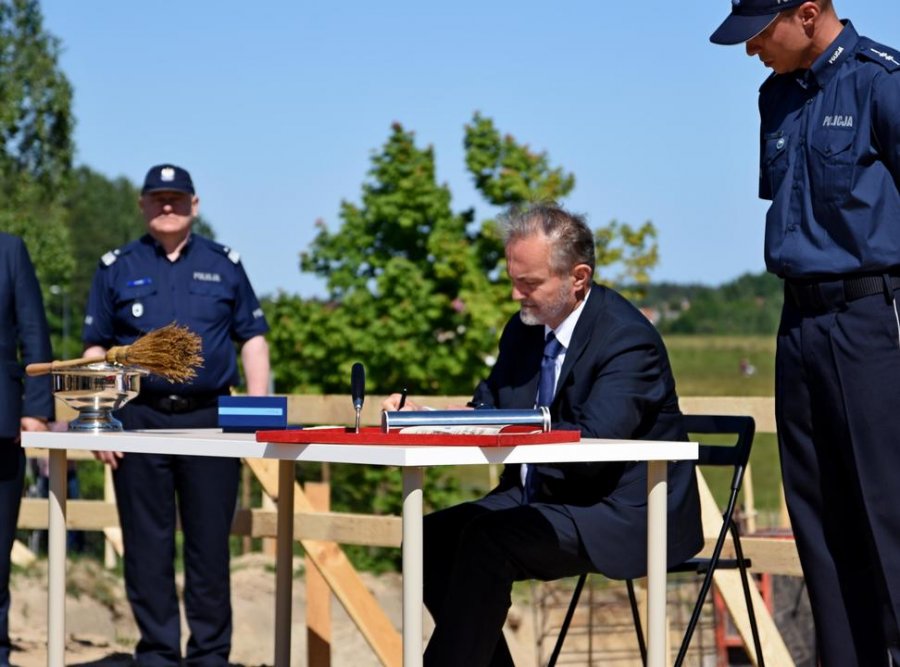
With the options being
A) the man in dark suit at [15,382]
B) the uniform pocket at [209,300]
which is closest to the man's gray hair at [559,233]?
the uniform pocket at [209,300]

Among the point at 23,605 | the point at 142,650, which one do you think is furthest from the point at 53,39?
the point at 142,650

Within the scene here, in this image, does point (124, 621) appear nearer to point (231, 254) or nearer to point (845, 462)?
point (231, 254)

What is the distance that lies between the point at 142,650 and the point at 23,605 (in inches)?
111

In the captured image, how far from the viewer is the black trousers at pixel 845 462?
3564mm

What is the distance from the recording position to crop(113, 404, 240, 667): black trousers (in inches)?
223

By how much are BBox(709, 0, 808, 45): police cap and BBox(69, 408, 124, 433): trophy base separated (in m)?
1.95

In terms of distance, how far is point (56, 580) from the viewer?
4.26 meters

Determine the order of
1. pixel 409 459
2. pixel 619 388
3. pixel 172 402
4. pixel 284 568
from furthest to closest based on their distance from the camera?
1. pixel 172 402
2. pixel 284 568
3. pixel 619 388
4. pixel 409 459

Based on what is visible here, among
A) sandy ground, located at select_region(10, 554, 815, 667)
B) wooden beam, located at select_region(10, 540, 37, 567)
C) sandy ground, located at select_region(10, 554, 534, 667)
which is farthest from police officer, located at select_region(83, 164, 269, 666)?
wooden beam, located at select_region(10, 540, 37, 567)

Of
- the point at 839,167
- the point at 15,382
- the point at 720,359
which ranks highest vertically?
the point at 839,167

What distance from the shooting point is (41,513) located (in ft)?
22.3

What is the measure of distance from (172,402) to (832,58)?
9.16 feet

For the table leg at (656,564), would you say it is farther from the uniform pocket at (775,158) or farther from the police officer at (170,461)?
the police officer at (170,461)

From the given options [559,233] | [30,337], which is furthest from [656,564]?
[30,337]
